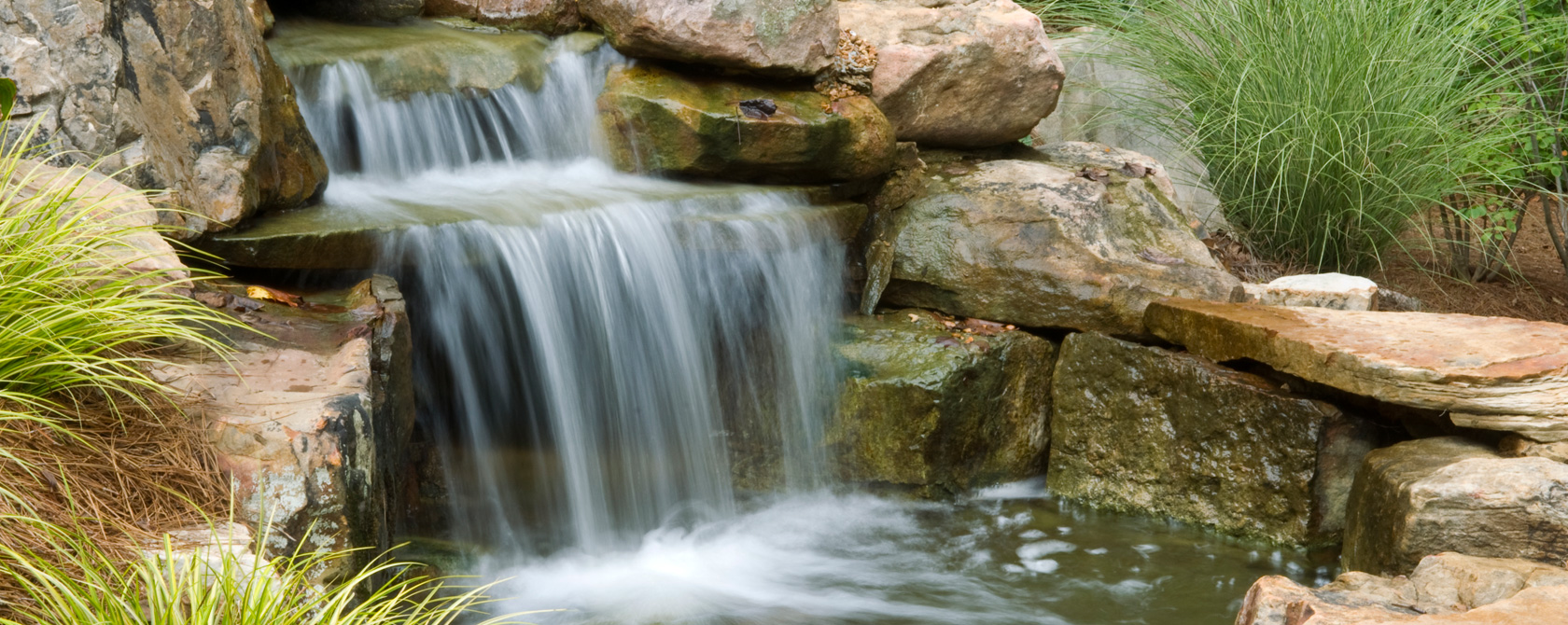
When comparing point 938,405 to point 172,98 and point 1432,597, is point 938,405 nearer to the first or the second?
point 1432,597

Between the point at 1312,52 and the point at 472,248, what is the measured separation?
4.05 meters

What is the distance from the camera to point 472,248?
3914 millimetres

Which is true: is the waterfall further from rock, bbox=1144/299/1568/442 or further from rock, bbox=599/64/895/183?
rock, bbox=1144/299/1568/442

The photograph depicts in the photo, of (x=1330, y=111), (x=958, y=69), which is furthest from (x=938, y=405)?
(x=1330, y=111)

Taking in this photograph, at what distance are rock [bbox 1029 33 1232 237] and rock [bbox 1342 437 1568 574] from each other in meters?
2.85

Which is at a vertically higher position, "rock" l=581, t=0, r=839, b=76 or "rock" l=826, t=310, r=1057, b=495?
"rock" l=581, t=0, r=839, b=76

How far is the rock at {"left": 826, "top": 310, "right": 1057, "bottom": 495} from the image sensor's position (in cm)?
470

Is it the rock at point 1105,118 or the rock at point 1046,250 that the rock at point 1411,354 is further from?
the rock at point 1105,118

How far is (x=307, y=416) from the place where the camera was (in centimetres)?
276

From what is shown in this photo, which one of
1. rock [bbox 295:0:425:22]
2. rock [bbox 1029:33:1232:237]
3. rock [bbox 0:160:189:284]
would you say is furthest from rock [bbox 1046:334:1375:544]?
rock [bbox 295:0:425:22]

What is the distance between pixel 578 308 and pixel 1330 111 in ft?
12.2

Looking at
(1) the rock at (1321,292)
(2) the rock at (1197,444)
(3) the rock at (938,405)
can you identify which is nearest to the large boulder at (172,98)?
(3) the rock at (938,405)

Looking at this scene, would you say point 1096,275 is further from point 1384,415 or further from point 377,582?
point 377,582

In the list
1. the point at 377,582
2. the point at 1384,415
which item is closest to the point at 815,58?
the point at 1384,415
